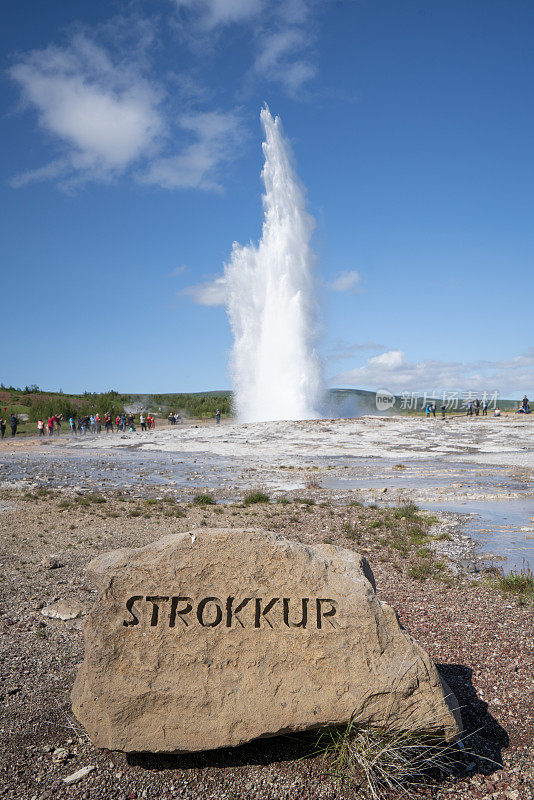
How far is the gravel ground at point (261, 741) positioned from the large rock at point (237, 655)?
1.10 ft

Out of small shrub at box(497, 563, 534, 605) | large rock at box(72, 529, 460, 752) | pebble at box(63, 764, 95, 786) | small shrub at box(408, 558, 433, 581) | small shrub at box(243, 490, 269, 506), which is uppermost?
large rock at box(72, 529, 460, 752)

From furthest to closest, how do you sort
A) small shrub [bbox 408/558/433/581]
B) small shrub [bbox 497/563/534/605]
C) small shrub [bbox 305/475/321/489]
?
small shrub [bbox 305/475/321/489], small shrub [bbox 408/558/433/581], small shrub [bbox 497/563/534/605]

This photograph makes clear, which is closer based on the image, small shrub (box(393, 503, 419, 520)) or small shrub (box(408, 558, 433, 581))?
small shrub (box(408, 558, 433, 581))

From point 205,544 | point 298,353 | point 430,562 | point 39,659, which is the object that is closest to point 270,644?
point 205,544

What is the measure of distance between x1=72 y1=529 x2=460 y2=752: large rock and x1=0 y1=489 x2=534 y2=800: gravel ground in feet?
1.10

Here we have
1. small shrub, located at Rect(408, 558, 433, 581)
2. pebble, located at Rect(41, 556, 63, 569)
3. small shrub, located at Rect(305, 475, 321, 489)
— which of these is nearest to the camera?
small shrub, located at Rect(408, 558, 433, 581)

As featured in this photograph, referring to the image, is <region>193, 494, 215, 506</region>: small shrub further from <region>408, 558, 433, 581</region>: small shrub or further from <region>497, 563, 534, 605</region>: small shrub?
<region>497, 563, 534, 605</region>: small shrub

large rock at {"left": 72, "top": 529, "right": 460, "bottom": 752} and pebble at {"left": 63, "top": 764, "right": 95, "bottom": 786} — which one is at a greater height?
large rock at {"left": 72, "top": 529, "right": 460, "bottom": 752}

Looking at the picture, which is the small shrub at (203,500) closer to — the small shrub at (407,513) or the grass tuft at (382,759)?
the small shrub at (407,513)

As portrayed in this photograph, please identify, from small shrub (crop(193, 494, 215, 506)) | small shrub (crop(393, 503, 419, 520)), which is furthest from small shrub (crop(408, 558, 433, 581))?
small shrub (crop(193, 494, 215, 506))

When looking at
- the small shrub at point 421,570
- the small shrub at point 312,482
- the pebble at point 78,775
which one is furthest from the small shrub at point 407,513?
the pebble at point 78,775

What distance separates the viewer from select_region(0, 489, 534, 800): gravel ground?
13.9ft

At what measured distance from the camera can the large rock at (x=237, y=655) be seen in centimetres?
427

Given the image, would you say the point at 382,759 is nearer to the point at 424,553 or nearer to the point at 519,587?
the point at 519,587
